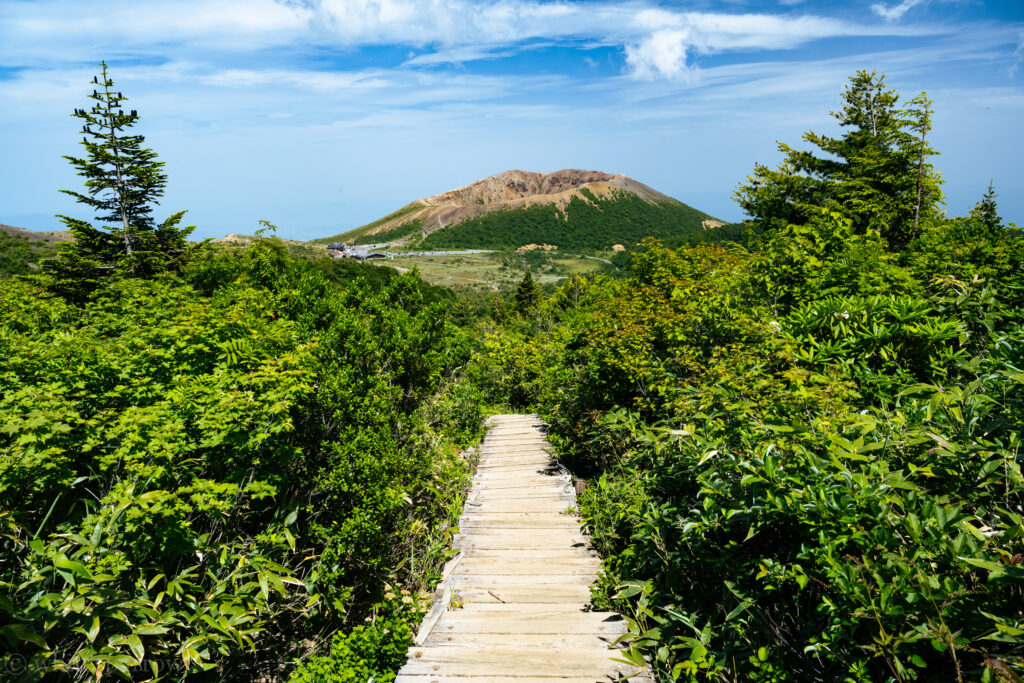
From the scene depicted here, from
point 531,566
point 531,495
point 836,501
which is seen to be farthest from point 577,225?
point 836,501

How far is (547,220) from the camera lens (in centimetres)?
11356

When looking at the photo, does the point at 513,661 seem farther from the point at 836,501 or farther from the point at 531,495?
the point at 531,495

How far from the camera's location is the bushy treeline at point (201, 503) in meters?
3.02

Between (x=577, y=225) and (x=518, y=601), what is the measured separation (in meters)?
113

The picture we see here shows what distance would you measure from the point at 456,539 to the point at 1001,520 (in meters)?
4.21

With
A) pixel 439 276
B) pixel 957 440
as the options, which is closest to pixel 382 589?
pixel 957 440

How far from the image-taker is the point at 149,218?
18.3m

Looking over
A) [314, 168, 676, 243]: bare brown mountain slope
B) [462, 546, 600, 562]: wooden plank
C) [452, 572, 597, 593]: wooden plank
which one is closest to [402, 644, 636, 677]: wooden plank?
[452, 572, 597, 593]: wooden plank

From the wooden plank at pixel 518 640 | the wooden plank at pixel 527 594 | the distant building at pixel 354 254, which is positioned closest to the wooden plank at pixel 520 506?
the wooden plank at pixel 527 594

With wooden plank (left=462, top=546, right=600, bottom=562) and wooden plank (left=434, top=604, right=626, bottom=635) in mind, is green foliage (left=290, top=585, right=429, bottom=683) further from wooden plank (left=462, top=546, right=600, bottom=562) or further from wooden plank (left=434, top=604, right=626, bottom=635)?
wooden plank (left=462, top=546, right=600, bottom=562)

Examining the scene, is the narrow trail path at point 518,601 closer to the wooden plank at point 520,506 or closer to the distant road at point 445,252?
the wooden plank at point 520,506

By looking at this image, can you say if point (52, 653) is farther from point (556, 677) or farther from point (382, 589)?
point (556, 677)

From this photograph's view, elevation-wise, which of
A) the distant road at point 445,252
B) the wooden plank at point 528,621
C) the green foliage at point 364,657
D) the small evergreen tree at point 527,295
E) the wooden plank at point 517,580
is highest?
the distant road at point 445,252

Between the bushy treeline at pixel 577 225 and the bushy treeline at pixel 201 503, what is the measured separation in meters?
98.2
